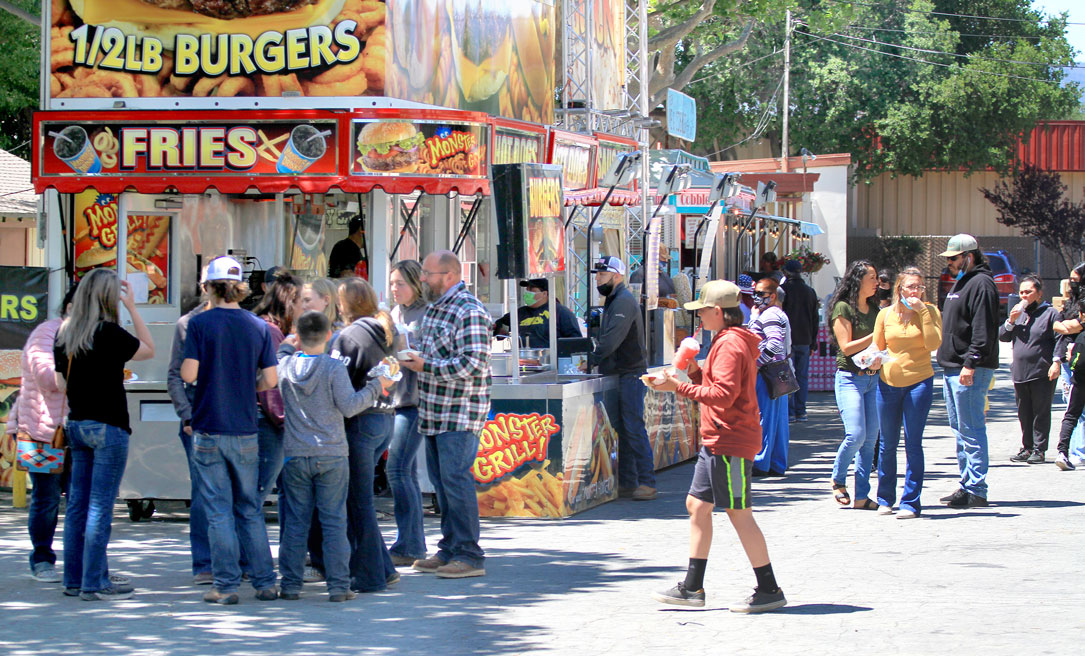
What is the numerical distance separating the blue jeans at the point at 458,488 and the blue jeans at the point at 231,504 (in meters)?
1.06

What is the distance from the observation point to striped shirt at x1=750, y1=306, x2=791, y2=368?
11.6m

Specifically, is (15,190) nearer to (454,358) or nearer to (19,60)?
(19,60)

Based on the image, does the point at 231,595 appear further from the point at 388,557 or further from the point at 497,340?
the point at 497,340

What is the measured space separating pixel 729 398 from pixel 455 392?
1.64 meters

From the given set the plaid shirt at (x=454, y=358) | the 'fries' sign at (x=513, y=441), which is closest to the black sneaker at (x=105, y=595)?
the plaid shirt at (x=454, y=358)

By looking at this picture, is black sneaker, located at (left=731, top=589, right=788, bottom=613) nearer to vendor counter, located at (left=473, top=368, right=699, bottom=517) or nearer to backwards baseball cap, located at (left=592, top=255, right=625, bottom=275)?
vendor counter, located at (left=473, top=368, right=699, bottom=517)

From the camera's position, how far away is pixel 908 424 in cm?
980

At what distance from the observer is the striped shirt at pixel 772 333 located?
11.6m

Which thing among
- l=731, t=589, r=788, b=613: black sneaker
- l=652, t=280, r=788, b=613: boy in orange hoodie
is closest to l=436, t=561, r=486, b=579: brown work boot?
l=652, t=280, r=788, b=613: boy in orange hoodie

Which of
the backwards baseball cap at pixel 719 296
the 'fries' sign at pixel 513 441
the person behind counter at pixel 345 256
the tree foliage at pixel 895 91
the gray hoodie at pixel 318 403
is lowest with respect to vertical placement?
the 'fries' sign at pixel 513 441

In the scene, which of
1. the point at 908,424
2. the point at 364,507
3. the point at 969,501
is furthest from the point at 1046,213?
the point at 364,507

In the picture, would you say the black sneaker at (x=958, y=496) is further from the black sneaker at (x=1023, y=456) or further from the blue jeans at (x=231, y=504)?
the blue jeans at (x=231, y=504)

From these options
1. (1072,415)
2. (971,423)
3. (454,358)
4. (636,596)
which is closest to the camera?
(636,596)

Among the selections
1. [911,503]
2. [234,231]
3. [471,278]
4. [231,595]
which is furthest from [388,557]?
[471,278]
